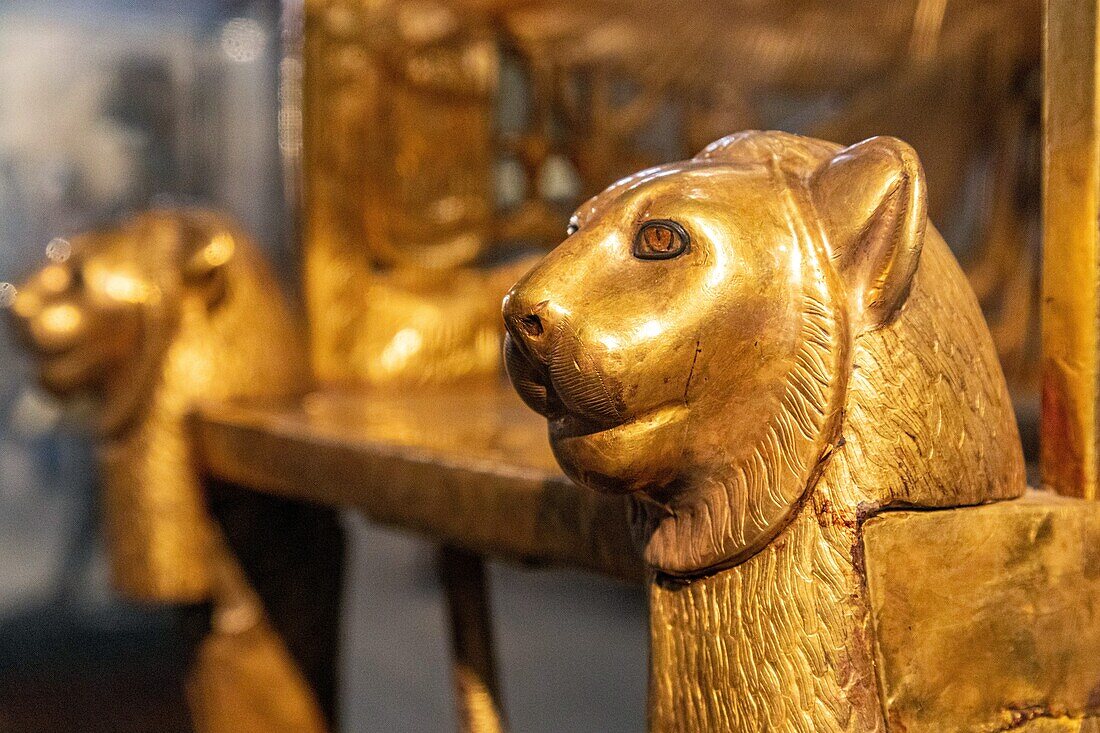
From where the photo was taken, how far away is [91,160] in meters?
2.39

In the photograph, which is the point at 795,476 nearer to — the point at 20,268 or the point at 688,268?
the point at 688,268

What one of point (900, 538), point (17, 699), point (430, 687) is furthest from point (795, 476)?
point (17, 699)

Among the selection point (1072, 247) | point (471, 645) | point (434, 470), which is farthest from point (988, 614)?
point (471, 645)

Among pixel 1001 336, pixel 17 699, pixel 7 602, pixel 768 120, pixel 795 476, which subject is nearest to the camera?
pixel 795 476

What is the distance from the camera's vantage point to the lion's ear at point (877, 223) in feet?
1.81

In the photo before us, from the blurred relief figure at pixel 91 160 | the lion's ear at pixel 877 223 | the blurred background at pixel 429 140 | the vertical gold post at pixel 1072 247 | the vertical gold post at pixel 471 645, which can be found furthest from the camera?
the blurred relief figure at pixel 91 160

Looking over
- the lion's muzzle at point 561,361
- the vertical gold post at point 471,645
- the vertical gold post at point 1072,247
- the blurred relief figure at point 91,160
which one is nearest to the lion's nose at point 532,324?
the lion's muzzle at point 561,361

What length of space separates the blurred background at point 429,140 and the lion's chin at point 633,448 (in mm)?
700

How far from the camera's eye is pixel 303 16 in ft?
5.52

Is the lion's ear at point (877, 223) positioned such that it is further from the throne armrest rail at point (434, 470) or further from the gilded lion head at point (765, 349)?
the throne armrest rail at point (434, 470)

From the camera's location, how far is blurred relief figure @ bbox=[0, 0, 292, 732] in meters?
2.35

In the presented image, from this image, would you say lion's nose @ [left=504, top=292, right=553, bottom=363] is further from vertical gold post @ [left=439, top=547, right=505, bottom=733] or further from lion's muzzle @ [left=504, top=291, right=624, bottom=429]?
vertical gold post @ [left=439, top=547, right=505, bottom=733]

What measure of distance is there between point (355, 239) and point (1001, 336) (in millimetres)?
878

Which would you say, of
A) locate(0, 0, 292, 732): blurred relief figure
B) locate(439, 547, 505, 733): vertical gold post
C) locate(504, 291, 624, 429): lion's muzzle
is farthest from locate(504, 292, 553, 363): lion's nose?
locate(0, 0, 292, 732): blurred relief figure
